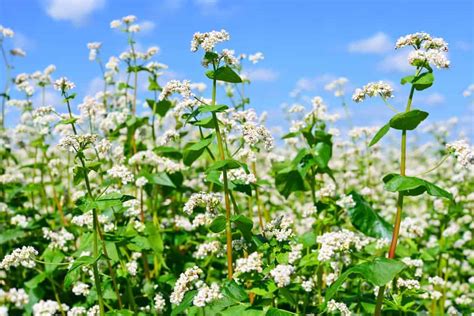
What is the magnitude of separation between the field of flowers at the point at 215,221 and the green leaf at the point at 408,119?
11 mm

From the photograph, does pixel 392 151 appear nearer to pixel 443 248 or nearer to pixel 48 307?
pixel 443 248

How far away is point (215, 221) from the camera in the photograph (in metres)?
3.46

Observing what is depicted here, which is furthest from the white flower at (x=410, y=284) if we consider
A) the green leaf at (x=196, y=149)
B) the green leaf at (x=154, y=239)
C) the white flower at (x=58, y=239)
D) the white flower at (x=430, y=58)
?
the white flower at (x=58, y=239)

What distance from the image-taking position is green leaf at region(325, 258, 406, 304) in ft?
9.96

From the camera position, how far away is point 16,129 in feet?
23.6

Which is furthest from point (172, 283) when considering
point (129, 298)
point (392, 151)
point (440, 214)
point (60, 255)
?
point (392, 151)

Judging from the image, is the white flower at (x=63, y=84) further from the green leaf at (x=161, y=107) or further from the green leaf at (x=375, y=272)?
the green leaf at (x=375, y=272)

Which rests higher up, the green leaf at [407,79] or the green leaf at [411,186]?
the green leaf at [407,79]

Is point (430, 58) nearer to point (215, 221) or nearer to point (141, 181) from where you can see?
point (215, 221)

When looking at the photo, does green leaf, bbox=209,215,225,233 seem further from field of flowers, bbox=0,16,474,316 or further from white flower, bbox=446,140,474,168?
white flower, bbox=446,140,474,168

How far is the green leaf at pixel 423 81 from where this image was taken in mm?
3225

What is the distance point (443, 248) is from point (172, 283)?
291 cm

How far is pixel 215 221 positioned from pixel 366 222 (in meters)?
1.84

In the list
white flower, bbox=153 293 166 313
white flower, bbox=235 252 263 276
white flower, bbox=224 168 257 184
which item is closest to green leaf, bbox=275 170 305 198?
white flower, bbox=224 168 257 184
